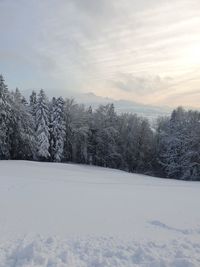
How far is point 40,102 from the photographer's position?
49.6 m

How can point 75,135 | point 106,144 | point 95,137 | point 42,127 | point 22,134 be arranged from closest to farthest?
point 22,134 < point 42,127 < point 75,135 < point 106,144 < point 95,137

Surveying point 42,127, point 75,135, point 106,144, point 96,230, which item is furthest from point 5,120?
point 96,230

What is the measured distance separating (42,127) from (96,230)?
40.2 metres

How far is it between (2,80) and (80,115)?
19.6 meters

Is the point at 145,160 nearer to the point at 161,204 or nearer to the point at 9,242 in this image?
the point at 161,204

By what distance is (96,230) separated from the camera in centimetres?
922

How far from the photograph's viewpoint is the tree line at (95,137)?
150 ft

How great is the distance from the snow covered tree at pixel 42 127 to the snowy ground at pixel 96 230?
33.4 meters

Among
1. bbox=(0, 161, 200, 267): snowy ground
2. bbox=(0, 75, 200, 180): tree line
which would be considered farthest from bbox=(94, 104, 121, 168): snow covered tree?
bbox=(0, 161, 200, 267): snowy ground

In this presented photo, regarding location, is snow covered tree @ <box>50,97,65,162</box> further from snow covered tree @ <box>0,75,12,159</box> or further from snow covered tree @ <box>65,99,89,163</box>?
snow covered tree @ <box>0,75,12,159</box>

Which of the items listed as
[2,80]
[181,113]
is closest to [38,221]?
[2,80]

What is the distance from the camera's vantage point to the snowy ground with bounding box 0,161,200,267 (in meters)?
7.20

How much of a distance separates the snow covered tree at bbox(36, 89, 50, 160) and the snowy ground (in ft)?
110

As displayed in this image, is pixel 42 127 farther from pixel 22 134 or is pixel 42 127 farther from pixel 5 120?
pixel 5 120
